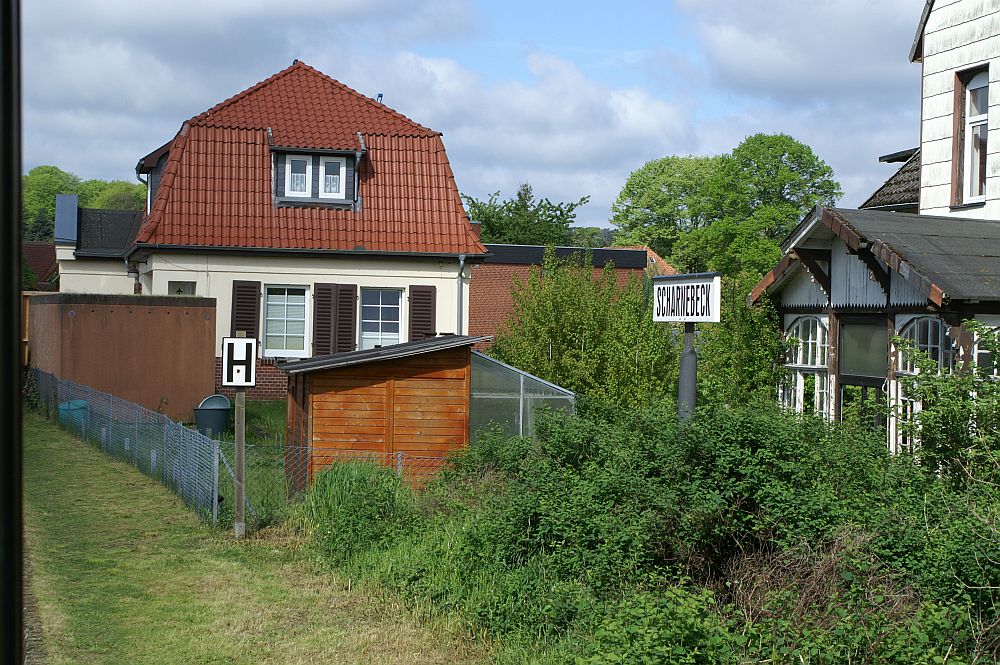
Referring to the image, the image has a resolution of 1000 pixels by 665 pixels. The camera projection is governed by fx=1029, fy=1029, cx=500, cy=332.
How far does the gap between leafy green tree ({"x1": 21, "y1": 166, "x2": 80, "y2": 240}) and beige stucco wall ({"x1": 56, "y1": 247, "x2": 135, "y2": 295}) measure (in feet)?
255

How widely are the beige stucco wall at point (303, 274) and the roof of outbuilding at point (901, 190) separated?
33.4 feet

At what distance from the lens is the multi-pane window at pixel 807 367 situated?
15805mm

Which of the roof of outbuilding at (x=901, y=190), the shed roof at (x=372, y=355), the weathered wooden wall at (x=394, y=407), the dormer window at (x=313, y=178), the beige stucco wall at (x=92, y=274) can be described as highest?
the dormer window at (x=313, y=178)

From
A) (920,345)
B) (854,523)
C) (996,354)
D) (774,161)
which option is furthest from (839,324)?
(774,161)

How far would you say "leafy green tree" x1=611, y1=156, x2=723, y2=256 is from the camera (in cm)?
7362

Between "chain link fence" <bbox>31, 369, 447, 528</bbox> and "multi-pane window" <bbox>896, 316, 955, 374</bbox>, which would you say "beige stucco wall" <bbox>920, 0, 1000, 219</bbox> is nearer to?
"multi-pane window" <bbox>896, 316, 955, 374</bbox>

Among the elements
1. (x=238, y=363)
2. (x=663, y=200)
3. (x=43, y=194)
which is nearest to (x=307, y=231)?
(x=238, y=363)

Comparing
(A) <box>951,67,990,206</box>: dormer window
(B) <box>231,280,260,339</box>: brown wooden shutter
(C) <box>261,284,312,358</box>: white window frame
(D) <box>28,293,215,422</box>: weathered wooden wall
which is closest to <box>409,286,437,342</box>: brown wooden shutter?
(C) <box>261,284,312,358</box>: white window frame

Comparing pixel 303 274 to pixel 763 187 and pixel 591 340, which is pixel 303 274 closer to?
pixel 591 340

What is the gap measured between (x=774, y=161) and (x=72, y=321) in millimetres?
43959

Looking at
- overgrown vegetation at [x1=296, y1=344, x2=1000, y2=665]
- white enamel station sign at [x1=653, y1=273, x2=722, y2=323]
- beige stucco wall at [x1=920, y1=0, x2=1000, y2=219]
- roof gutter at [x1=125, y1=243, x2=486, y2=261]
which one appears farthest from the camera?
roof gutter at [x1=125, y1=243, x2=486, y2=261]

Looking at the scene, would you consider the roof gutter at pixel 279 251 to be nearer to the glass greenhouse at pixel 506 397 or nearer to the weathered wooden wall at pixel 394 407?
the glass greenhouse at pixel 506 397

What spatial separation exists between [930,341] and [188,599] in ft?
Answer: 31.6

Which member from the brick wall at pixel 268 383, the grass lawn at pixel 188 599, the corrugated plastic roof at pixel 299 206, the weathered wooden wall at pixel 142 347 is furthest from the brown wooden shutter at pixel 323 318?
the grass lawn at pixel 188 599
